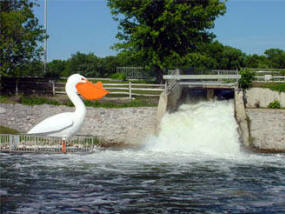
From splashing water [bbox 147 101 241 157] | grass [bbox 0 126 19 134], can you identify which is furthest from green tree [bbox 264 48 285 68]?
grass [bbox 0 126 19 134]

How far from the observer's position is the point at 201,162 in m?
20.5

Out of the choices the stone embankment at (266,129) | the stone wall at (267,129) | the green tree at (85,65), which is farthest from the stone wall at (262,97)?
the green tree at (85,65)

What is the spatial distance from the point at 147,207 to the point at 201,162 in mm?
8071

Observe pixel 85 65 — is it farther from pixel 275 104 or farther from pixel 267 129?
pixel 267 129

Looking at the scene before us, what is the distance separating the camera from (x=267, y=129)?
27.0 m

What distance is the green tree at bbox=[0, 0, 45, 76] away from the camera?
103ft

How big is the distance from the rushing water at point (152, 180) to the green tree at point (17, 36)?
1232 cm

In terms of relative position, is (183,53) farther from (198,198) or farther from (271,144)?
(198,198)

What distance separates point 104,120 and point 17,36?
9374 millimetres

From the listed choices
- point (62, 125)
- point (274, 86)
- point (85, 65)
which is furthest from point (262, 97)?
point (85, 65)

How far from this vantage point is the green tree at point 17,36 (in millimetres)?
31344

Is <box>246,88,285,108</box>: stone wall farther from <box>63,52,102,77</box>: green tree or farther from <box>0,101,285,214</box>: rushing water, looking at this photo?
<box>63,52,102,77</box>: green tree

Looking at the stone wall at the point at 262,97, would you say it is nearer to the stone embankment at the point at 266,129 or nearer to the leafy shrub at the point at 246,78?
the leafy shrub at the point at 246,78

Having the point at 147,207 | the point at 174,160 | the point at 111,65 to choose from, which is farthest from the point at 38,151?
the point at 111,65
